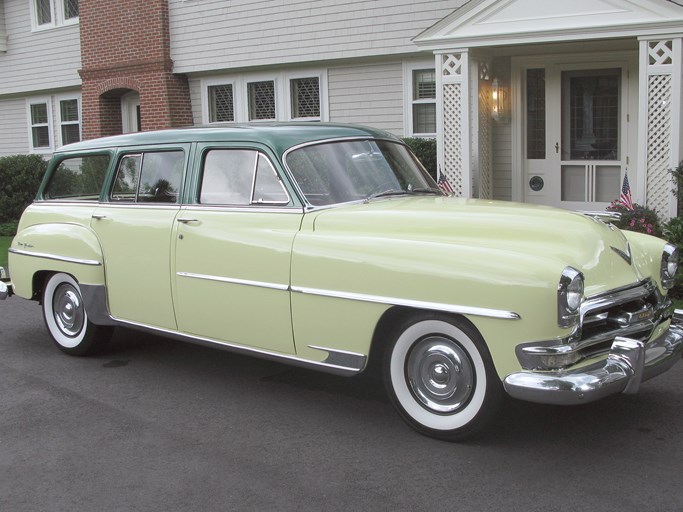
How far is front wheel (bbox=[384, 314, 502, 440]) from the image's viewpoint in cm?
441

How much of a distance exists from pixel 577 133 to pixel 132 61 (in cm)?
918

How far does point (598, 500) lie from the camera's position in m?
3.83

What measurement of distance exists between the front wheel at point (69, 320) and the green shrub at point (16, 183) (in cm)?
1055

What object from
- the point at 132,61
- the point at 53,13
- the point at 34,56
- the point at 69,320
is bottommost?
the point at 69,320

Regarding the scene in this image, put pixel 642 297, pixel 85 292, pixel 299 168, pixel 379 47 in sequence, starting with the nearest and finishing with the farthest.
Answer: pixel 642 297
pixel 299 168
pixel 85 292
pixel 379 47

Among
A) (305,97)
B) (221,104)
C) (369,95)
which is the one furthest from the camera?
(221,104)

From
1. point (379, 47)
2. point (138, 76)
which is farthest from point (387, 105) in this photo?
point (138, 76)

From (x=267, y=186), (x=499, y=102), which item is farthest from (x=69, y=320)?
(x=499, y=102)

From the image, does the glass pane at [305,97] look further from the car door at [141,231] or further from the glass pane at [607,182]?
the car door at [141,231]

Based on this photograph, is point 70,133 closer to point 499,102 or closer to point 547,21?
point 499,102

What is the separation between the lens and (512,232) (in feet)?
15.3

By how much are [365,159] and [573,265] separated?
1.90 m

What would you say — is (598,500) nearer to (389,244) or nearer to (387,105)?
(389,244)

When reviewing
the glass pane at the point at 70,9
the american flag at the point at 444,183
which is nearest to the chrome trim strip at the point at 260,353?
the american flag at the point at 444,183
